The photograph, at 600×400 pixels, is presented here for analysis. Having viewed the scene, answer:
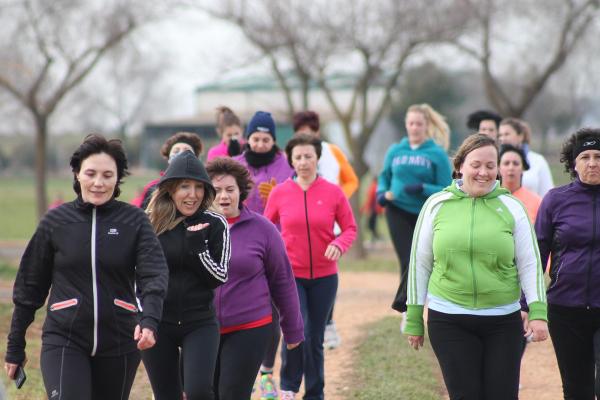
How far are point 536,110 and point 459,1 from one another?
31880 millimetres

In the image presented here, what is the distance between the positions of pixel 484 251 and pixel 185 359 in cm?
181

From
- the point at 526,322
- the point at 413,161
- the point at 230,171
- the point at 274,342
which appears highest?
the point at 413,161

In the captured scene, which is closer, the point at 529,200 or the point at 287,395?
the point at 287,395

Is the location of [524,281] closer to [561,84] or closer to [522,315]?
[522,315]

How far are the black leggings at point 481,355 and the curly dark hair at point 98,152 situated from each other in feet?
6.54

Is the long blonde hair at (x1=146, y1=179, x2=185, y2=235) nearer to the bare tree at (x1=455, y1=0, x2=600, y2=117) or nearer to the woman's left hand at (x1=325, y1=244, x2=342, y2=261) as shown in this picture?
the woman's left hand at (x1=325, y1=244, x2=342, y2=261)

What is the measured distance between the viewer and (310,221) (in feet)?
23.6

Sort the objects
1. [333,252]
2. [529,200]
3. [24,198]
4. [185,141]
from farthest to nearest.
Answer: [24,198] → [185,141] → [529,200] → [333,252]

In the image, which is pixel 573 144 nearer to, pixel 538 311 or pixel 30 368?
pixel 538 311

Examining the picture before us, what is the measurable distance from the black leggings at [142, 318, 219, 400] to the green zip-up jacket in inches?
53.0

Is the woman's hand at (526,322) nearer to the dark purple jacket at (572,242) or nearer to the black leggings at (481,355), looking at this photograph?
the black leggings at (481,355)

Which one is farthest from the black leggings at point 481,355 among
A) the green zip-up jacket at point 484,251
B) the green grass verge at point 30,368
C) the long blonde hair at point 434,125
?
the long blonde hair at point 434,125

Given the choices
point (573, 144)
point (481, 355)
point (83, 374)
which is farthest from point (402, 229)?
point (83, 374)

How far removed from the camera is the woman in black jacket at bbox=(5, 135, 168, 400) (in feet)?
15.4
